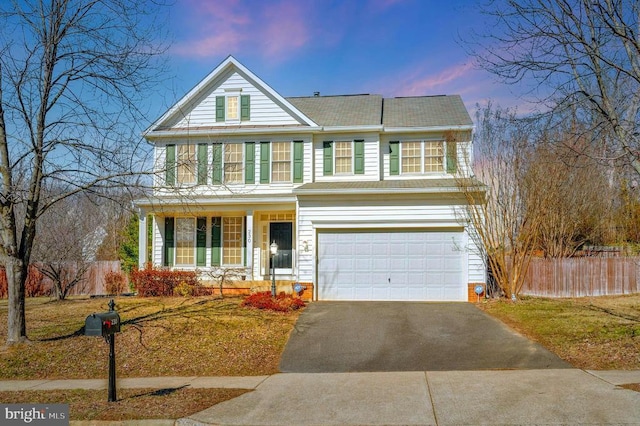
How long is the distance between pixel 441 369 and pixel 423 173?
34.7ft

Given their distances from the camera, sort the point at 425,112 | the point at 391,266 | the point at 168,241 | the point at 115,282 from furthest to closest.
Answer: the point at 115,282 → the point at 425,112 → the point at 168,241 → the point at 391,266

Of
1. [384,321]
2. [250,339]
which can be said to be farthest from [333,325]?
[250,339]

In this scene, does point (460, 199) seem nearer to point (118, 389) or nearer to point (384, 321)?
point (384, 321)

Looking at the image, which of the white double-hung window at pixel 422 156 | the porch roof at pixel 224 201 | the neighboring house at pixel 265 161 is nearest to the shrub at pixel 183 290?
the neighboring house at pixel 265 161

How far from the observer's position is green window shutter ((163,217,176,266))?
19.4 meters

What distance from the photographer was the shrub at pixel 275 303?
14.5 meters

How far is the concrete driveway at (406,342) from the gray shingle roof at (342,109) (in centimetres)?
746

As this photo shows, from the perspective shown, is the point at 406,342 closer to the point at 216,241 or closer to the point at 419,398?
the point at 419,398

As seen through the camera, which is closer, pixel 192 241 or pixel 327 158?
pixel 327 158

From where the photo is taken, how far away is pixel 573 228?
20281 mm

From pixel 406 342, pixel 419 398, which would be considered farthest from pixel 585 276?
pixel 419 398

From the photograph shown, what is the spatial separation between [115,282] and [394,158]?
1323 centimetres

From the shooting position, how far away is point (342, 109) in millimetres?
21047

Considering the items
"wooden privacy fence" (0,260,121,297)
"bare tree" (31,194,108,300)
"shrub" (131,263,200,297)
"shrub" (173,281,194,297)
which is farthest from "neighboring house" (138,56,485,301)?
"wooden privacy fence" (0,260,121,297)
